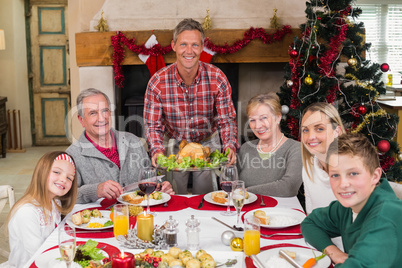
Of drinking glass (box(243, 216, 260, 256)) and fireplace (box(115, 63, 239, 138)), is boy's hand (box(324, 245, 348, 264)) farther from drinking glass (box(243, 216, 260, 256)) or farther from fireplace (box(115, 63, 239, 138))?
fireplace (box(115, 63, 239, 138))

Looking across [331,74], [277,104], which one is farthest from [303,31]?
[277,104]

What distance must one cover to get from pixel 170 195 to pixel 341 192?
0.93 metres

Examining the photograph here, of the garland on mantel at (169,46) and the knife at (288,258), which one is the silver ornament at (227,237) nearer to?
the knife at (288,258)

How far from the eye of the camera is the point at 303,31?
3.49 metres

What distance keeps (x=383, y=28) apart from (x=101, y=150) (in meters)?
5.51

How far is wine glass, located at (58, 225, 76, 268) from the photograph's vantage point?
1188 millimetres

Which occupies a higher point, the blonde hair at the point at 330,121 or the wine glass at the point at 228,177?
the blonde hair at the point at 330,121

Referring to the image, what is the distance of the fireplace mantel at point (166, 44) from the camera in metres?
4.07

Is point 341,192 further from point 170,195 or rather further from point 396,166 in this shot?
point 396,166

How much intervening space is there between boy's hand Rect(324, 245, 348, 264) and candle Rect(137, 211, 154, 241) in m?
0.56

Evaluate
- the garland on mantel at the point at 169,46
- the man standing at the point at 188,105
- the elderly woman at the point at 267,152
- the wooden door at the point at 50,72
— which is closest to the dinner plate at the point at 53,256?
the elderly woman at the point at 267,152

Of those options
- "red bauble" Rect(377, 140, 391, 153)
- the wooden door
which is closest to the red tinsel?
"red bauble" Rect(377, 140, 391, 153)

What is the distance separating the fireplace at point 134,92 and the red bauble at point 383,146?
168 cm

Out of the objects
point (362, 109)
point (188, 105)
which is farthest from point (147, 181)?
point (362, 109)
